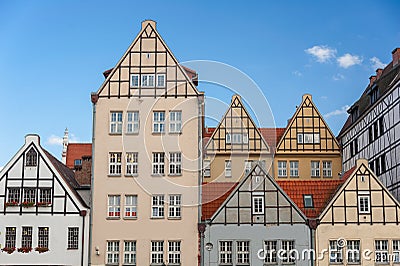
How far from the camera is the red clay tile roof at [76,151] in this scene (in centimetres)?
6988

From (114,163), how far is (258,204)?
928 cm

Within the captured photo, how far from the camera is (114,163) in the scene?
141 ft

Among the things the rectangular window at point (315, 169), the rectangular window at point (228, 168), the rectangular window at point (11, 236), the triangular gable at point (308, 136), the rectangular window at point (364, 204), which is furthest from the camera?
the triangular gable at point (308, 136)

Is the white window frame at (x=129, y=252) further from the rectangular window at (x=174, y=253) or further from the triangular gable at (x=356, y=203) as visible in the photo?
the triangular gable at (x=356, y=203)

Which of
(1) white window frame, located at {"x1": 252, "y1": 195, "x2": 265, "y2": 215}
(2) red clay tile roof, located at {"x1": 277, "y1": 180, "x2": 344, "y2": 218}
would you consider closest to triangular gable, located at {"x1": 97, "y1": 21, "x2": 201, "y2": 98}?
(1) white window frame, located at {"x1": 252, "y1": 195, "x2": 265, "y2": 215}

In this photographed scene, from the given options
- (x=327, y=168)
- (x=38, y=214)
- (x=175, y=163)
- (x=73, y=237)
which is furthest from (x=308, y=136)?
(x=38, y=214)

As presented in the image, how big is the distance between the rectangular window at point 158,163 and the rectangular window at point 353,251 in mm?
12139

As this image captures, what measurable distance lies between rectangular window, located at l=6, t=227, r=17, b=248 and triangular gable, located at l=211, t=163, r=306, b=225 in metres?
11.9

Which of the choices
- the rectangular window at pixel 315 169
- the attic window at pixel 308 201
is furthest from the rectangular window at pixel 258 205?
the rectangular window at pixel 315 169

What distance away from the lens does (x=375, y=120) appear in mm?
49219

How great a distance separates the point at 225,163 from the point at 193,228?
12581mm

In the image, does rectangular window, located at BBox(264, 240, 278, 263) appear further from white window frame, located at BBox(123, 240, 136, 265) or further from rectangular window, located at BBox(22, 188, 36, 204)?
rectangular window, located at BBox(22, 188, 36, 204)

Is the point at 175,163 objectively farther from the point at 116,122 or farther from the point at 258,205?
the point at 258,205

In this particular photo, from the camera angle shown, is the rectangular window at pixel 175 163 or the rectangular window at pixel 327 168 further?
the rectangular window at pixel 327 168
